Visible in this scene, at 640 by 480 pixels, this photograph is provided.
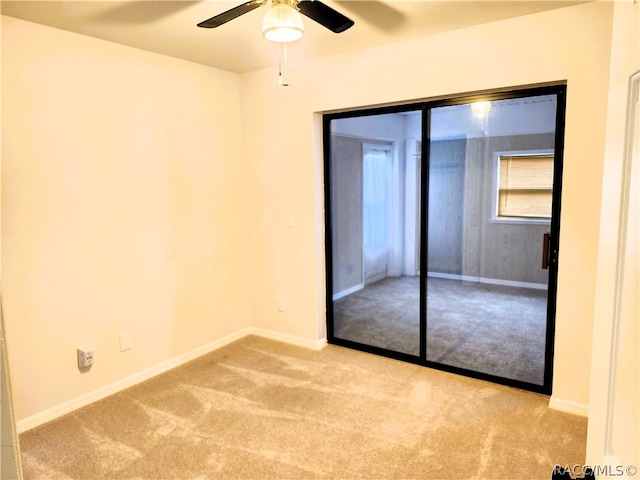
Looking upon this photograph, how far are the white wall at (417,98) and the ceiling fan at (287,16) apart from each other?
1.17 m

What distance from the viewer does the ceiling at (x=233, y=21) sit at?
2427 mm

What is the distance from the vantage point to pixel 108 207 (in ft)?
10.1

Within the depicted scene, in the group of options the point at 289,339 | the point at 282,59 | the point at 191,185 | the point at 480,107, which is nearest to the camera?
the point at 480,107

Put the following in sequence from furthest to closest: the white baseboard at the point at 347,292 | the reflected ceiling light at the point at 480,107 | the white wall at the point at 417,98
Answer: the white baseboard at the point at 347,292 < the reflected ceiling light at the point at 480,107 < the white wall at the point at 417,98

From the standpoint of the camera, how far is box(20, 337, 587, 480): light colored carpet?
231 centimetres

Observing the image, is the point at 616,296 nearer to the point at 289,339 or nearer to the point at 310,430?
the point at 310,430

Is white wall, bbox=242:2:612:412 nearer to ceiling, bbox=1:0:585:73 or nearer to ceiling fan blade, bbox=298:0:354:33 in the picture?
ceiling, bbox=1:0:585:73

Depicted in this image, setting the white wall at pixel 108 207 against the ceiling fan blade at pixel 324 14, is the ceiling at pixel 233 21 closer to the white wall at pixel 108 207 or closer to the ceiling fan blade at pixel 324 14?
the white wall at pixel 108 207

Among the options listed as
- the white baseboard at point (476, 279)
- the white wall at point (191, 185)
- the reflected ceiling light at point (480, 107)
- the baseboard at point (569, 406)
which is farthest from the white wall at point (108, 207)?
the baseboard at point (569, 406)

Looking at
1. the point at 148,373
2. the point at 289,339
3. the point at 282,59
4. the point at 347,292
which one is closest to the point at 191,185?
the point at 282,59

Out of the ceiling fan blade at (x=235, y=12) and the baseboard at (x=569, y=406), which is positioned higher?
the ceiling fan blade at (x=235, y=12)

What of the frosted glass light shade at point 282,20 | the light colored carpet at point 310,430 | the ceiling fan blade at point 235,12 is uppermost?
the ceiling fan blade at point 235,12

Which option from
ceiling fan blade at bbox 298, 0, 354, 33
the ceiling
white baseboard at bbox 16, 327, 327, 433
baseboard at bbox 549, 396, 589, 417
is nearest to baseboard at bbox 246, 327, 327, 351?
white baseboard at bbox 16, 327, 327, 433

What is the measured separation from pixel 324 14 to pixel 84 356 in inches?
103
